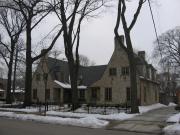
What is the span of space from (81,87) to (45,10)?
49.7 ft

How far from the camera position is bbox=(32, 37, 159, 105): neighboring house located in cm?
4069

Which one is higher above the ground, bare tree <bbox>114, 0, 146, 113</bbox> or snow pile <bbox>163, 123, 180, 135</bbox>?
bare tree <bbox>114, 0, 146, 113</bbox>

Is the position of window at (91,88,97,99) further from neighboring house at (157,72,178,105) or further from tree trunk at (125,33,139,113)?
neighboring house at (157,72,178,105)

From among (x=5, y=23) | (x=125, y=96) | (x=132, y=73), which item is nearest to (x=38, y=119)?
(x=132, y=73)

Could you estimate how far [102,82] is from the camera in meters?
42.5

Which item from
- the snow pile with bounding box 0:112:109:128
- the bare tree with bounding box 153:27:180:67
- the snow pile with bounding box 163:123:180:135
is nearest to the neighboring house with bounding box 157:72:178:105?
the bare tree with bounding box 153:27:180:67

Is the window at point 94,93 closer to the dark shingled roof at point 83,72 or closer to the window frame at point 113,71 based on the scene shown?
the dark shingled roof at point 83,72

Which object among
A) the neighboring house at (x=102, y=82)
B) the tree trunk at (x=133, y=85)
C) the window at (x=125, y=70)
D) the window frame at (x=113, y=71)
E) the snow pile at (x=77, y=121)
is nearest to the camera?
the snow pile at (x=77, y=121)

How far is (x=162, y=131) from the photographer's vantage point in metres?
17.3

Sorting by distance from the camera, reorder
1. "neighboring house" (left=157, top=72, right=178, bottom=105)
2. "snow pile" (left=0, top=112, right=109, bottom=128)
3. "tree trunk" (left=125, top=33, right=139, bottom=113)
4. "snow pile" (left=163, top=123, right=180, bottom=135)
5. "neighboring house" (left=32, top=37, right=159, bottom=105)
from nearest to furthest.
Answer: "snow pile" (left=163, top=123, right=180, bottom=135), "snow pile" (left=0, top=112, right=109, bottom=128), "tree trunk" (left=125, top=33, right=139, bottom=113), "neighboring house" (left=32, top=37, right=159, bottom=105), "neighboring house" (left=157, top=72, right=178, bottom=105)

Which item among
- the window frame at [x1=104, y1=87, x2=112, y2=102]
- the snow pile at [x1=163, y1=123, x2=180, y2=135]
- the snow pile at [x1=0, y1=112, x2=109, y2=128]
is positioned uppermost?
the window frame at [x1=104, y1=87, x2=112, y2=102]

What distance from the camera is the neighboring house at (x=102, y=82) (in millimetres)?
40688

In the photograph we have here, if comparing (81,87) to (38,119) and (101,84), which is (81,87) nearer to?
(101,84)

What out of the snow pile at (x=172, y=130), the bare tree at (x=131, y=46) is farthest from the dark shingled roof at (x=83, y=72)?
the snow pile at (x=172, y=130)
